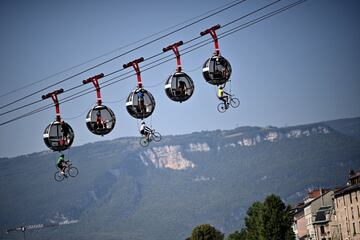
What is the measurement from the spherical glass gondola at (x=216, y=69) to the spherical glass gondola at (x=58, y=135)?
9.71 m

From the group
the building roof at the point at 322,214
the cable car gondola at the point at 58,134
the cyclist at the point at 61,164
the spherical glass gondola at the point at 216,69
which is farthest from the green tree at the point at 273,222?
the spherical glass gondola at the point at 216,69

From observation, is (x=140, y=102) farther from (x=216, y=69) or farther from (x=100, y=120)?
(x=216, y=69)

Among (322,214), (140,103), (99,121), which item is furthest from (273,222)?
(140,103)

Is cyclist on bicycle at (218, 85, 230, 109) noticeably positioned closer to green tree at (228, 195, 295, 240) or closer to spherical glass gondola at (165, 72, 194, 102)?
spherical glass gondola at (165, 72, 194, 102)

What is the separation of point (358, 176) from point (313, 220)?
2895 cm

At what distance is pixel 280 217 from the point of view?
6919 inches

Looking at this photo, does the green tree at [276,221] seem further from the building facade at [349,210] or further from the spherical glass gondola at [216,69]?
the spherical glass gondola at [216,69]

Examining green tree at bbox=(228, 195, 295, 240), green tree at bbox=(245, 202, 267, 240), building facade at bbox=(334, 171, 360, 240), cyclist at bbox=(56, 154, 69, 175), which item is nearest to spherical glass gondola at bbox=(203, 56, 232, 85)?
cyclist at bbox=(56, 154, 69, 175)

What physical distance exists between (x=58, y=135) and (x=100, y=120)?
11.4 ft

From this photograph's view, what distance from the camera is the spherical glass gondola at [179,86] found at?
5200 centimetres

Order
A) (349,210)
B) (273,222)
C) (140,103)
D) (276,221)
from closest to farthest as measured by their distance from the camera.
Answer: (140,103), (349,210), (276,221), (273,222)

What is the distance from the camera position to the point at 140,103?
5275 cm

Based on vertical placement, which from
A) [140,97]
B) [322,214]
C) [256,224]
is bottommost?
[140,97]

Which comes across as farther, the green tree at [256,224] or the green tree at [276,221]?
the green tree at [256,224]
